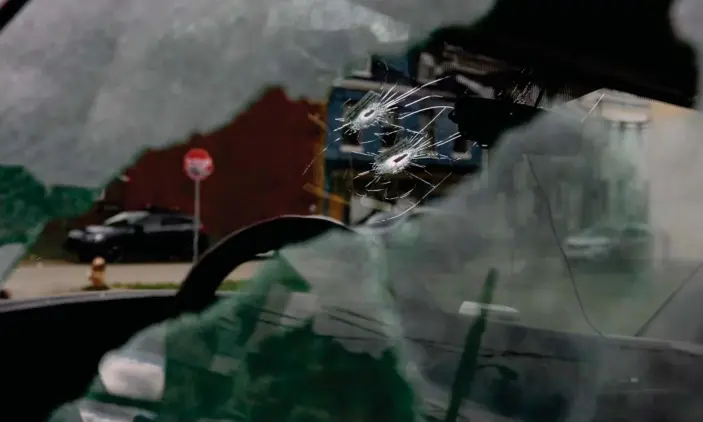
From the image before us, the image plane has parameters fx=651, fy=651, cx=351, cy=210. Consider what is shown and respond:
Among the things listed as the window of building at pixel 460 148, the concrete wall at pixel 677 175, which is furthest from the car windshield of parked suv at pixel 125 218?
the concrete wall at pixel 677 175

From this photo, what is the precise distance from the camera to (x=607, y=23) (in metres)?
1.36

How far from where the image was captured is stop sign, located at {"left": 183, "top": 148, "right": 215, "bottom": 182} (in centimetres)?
136

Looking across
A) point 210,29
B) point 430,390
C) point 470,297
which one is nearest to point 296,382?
point 430,390

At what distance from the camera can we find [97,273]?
1.38 m

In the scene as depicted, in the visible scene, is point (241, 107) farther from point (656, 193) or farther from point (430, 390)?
point (656, 193)

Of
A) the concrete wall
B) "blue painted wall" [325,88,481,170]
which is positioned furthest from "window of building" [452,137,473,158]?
the concrete wall

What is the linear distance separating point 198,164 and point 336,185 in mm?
294

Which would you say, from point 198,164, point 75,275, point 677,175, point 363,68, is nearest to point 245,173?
point 198,164

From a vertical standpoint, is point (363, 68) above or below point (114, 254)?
above

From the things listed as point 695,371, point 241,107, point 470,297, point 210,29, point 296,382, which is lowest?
point 296,382

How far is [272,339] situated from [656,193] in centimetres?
85

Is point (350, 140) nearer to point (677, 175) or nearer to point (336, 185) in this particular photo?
point (336, 185)

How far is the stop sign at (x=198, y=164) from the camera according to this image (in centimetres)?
136

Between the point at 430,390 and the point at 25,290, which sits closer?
the point at 430,390
